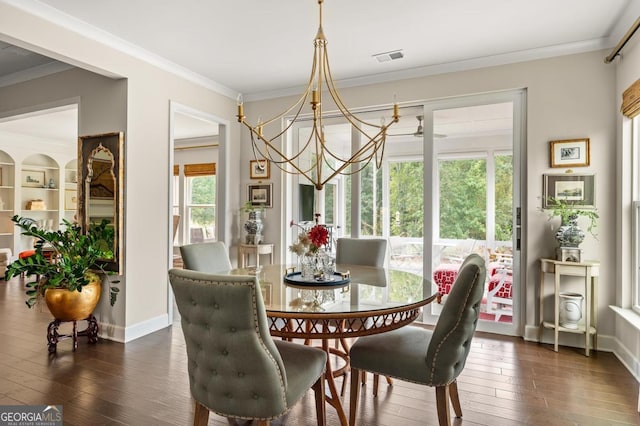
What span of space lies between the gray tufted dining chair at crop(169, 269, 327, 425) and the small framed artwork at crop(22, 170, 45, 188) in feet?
27.0

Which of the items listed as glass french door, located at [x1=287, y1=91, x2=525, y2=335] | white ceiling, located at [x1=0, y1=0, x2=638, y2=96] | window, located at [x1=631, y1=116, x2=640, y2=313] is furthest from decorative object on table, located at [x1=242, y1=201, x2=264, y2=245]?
window, located at [x1=631, y1=116, x2=640, y2=313]

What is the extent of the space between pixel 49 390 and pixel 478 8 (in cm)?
400

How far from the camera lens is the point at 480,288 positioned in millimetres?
1787

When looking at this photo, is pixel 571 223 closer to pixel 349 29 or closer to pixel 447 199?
pixel 447 199

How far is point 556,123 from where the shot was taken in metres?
3.49

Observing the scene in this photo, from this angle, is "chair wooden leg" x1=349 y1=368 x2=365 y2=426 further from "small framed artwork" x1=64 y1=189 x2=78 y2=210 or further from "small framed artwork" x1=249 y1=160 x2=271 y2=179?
"small framed artwork" x1=64 y1=189 x2=78 y2=210

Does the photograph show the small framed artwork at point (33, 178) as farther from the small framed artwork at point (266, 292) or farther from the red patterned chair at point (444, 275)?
the red patterned chair at point (444, 275)

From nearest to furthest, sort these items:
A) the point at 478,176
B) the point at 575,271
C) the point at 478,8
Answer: the point at 478,8 → the point at 575,271 → the point at 478,176

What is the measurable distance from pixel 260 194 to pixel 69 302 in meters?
2.39

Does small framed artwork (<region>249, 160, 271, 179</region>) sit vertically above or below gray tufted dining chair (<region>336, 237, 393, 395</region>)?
above

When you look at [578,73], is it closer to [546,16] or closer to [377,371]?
[546,16]

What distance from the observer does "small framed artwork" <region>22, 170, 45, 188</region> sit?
304 inches

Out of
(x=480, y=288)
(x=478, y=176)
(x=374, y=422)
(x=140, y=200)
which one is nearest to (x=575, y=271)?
(x=478, y=176)

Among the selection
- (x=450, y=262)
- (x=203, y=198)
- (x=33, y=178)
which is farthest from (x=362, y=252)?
(x=33, y=178)
